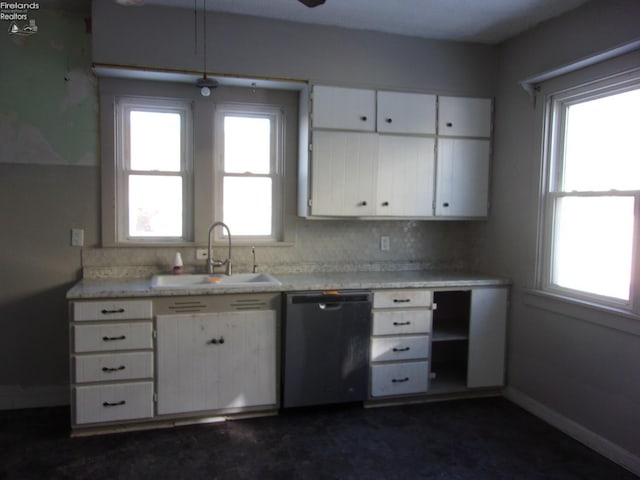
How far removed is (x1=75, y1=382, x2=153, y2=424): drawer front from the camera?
2.76m

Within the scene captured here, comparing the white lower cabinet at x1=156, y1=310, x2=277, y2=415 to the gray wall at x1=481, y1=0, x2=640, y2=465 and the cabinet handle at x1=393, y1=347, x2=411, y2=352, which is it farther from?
the gray wall at x1=481, y1=0, x2=640, y2=465

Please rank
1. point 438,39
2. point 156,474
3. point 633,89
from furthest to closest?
point 438,39
point 633,89
point 156,474

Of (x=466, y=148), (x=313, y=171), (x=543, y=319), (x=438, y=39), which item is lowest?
(x=543, y=319)

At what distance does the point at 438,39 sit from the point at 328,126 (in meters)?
1.10

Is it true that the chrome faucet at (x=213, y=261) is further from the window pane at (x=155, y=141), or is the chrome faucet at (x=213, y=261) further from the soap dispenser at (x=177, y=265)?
the window pane at (x=155, y=141)

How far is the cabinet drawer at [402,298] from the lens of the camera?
126 inches

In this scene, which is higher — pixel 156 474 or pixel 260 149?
pixel 260 149

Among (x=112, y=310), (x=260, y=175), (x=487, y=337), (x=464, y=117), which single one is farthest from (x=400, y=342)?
(x=112, y=310)

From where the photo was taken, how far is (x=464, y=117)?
3.59 meters

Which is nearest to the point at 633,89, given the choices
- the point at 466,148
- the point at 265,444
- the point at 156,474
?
the point at 466,148

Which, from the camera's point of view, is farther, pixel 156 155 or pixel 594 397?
pixel 156 155

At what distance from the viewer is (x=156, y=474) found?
2426 millimetres

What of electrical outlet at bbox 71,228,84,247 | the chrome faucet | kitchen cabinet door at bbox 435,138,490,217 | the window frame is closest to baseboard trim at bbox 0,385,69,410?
electrical outlet at bbox 71,228,84,247

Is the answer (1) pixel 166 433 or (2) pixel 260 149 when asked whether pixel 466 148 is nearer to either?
(2) pixel 260 149
